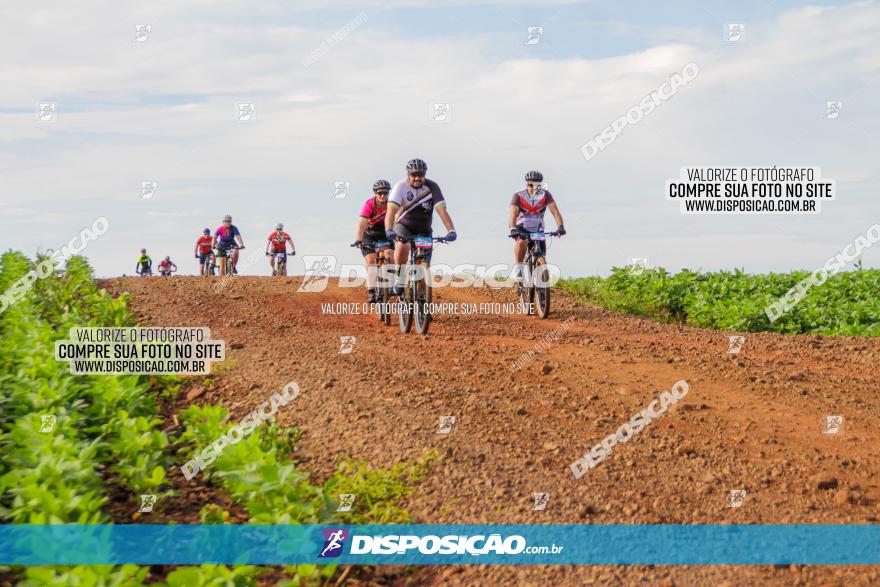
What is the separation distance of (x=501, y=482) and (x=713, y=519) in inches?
61.7

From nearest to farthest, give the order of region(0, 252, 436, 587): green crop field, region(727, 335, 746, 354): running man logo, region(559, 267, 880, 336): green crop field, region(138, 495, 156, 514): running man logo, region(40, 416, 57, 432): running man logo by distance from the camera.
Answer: region(0, 252, 436, 587): green crop field < region(138, 495, 156, 514): running man logo < region(40, 416, 57, 432): running man logo < region(727, 335, 746, 354): running man logo < region(559, 267, 880, 336): green crop field

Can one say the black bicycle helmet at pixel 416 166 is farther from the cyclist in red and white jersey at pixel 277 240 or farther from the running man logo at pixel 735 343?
the cyclist in red and white jersey at pixel 277 240

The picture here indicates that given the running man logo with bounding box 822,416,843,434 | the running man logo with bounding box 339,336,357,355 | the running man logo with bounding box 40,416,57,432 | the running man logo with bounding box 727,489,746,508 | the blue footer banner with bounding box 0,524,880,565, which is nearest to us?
the blue footer banner with bounding box 0,524,880,565

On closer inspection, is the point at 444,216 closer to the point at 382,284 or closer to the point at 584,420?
the point at 382,284

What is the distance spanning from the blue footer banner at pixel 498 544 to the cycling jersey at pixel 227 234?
19062 millimetres

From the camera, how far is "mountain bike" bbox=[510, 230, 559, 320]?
576 inches

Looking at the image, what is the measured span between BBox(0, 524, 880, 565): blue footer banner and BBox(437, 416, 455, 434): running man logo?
166 cm

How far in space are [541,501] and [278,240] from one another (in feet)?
61.5

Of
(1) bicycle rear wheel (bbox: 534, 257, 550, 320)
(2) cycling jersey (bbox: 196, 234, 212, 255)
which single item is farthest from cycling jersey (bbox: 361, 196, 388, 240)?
(2) cycling jersey (bbox: 196, 234, 212, 255)

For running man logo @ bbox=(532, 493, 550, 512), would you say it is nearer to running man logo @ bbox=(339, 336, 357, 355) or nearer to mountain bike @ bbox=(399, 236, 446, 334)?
running man logo @ bbox=(339, 336, 357, 355)

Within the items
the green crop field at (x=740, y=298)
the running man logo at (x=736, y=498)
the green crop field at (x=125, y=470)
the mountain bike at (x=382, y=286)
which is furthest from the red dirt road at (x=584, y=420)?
the green crop field at (x=740, y=298)

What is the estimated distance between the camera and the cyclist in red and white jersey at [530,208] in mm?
14844

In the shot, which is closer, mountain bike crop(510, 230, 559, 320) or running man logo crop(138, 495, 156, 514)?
running man logo crop(138, 495, 156, 514)

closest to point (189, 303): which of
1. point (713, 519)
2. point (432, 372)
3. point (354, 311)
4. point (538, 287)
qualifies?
point (354, 311)
